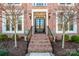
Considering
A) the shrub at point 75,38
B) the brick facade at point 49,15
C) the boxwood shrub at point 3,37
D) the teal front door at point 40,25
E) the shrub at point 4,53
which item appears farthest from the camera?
the brick facade at point 49,15

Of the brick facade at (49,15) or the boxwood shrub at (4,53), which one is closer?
the boxwood shrub at (4,53)

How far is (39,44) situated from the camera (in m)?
7.07

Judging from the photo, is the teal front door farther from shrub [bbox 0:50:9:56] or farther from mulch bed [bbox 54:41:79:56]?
shrub [bbox 0:50:9:56]

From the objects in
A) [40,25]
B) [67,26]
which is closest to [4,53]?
[40,25]

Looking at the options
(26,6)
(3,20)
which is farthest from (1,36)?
(26,6)

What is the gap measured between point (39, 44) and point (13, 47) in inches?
25.5

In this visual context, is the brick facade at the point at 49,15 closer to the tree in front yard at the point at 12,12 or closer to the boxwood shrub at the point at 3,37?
the tree in front yard at the point at 12,12

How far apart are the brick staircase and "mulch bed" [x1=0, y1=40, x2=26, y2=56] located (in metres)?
0.23

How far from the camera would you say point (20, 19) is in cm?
708

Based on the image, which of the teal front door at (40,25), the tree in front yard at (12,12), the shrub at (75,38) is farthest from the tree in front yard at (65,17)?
the tree in front yard at (12,12)

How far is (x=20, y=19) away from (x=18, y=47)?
697mm

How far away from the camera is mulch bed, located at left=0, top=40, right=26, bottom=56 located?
22.4 feet

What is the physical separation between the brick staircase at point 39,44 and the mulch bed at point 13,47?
0.23 meters

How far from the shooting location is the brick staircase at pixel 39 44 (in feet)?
23.2
